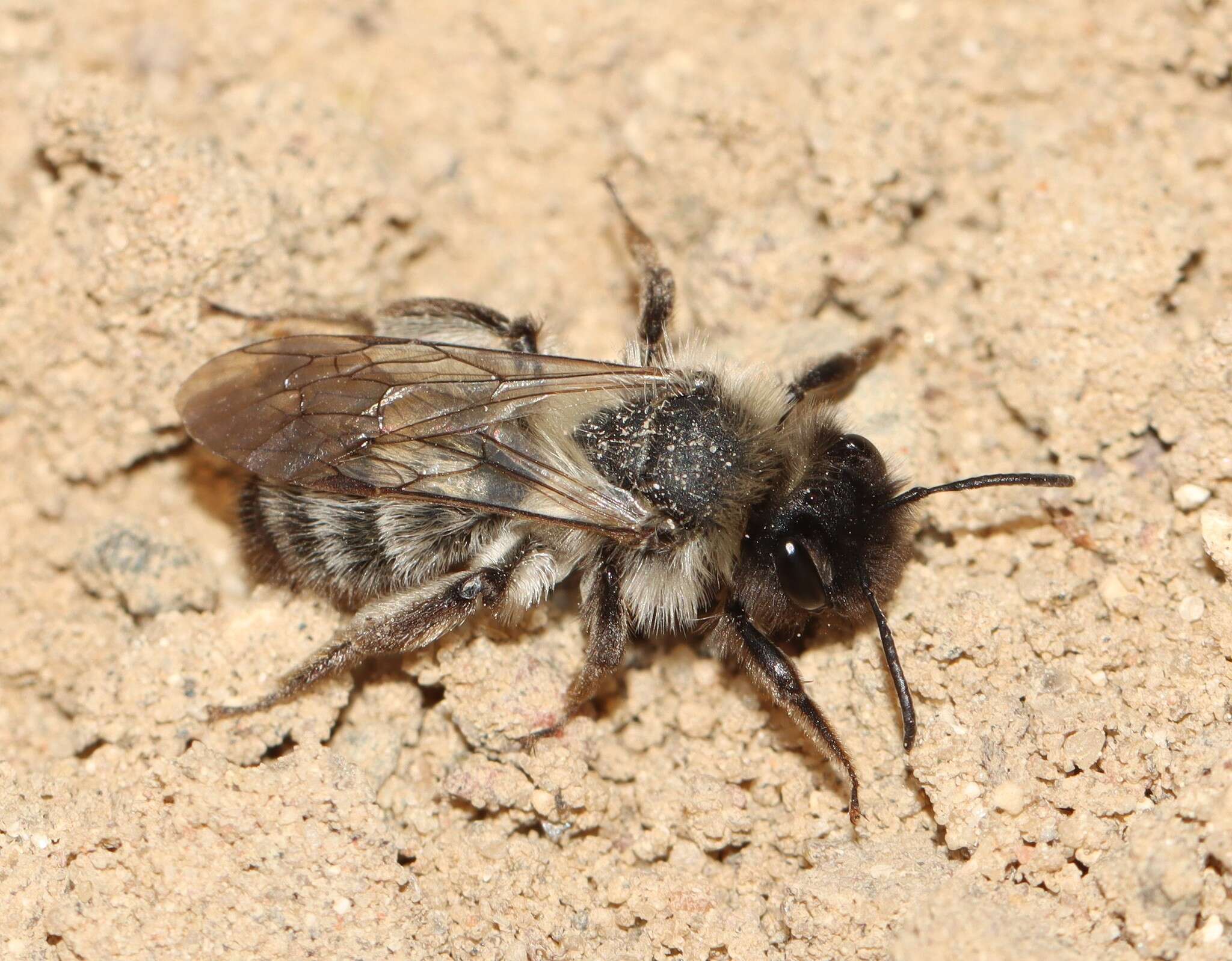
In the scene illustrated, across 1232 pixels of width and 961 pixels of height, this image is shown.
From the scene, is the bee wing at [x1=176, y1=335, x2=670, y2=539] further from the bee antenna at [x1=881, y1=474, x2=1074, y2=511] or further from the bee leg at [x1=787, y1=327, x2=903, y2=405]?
the bee antenna at [x1=881, y1=474, x2=1074, y2=511]

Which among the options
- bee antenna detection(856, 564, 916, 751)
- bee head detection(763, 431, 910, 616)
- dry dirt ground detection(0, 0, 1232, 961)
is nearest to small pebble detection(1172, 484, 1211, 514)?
dry dirt ground detection(0, 0, 1232, 961)

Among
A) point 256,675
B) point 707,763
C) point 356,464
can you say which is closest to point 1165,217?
point 707,763

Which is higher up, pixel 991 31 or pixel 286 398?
pixel 991 31

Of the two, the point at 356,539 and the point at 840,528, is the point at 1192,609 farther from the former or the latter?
the point at 356,539

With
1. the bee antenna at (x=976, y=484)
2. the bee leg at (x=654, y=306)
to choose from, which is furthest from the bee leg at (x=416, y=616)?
the bee antenna at (x=976, y=484)

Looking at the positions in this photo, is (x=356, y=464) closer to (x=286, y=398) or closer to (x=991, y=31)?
(x=286, y=398)

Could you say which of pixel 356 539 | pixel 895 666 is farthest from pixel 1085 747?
pixel 356 539
